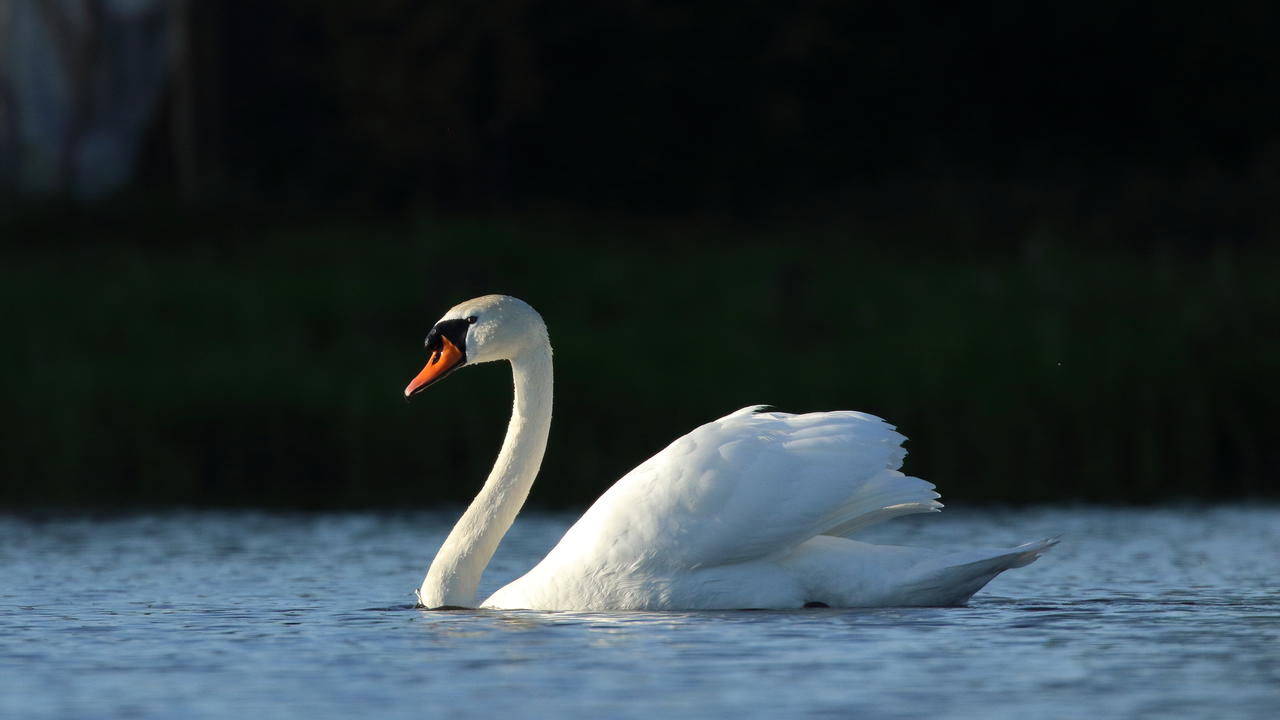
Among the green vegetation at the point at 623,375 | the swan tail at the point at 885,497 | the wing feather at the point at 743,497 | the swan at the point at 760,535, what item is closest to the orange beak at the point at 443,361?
the swan at the point at 760,535

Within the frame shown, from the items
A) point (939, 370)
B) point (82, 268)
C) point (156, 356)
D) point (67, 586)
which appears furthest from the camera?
point (82, 268)

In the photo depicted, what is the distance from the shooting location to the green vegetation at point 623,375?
43.7 ft

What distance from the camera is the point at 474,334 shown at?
8.45 metres

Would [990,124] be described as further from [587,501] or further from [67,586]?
[67,586]

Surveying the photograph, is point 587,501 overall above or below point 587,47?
below

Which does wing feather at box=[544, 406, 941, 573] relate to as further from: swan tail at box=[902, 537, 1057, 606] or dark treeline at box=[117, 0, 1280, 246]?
dark treeline at box=[117, 0, 1280, 246]

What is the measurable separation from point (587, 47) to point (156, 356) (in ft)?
39.9

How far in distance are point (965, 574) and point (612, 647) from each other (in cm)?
129

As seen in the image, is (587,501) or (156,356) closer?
(587,501)

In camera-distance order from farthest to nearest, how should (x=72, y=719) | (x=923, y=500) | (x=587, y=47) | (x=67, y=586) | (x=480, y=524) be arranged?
(x=587, y=47), (x=67, y=586), (x=480, y=524), (x=923, y=500), (x=72, y=719)

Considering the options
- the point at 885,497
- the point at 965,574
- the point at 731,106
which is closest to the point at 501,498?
the point at 885,497

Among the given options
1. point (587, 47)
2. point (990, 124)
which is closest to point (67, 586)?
point (587, 47)

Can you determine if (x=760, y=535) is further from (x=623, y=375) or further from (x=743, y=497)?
(x=623, y=375)

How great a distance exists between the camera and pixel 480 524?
846 centimetres
